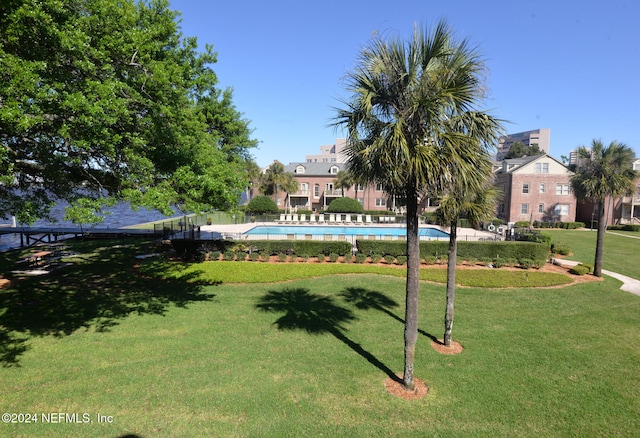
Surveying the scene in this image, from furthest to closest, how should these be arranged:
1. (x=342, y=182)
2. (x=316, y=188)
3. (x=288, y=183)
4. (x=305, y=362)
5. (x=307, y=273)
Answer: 1. (x=316, y=188)
2. (x=342, y=182)
3. (x=288, y=183)
4. (x=307, y=273)
5. (x=305, y=362)

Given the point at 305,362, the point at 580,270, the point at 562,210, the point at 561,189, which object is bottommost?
the point at 305,362

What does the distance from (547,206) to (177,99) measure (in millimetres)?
48870

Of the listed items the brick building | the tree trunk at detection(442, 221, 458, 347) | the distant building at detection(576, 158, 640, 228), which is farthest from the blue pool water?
the distant building at detection(576, 158, 640, 228)

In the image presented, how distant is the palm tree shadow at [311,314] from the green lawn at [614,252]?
58.8 ft

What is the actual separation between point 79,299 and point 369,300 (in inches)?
445

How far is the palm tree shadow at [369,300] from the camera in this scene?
12919 mm

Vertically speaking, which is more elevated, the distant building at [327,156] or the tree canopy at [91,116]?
the distant building at [327,156]

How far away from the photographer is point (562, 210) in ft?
144

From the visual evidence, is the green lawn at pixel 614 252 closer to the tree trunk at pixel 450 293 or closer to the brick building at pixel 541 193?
the brick building at pixel 541 193

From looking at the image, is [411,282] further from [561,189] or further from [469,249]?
[561,189]

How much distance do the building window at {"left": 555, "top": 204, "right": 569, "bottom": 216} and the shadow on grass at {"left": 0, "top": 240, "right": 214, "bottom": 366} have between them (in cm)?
4635

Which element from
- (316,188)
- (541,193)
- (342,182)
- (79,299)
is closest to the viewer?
(79,299)

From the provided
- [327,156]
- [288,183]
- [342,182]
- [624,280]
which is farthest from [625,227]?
[327,156]

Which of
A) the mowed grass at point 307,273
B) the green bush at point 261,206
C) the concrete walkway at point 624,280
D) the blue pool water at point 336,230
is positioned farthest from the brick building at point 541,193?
the green bush at point 261,206
